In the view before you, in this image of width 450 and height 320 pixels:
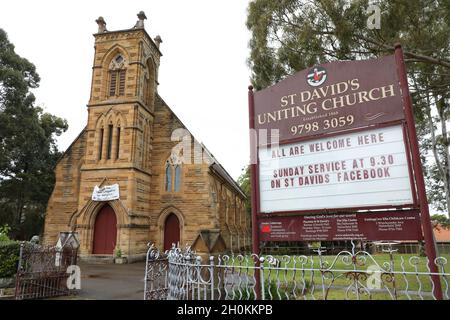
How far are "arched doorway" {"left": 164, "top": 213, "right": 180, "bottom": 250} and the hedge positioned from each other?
11922 millimetres

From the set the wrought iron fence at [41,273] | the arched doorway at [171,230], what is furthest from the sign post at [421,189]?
the arched doorway at [171,230]

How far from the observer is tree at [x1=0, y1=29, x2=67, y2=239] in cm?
2488

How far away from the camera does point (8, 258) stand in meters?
9.92

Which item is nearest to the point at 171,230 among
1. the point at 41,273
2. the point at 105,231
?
the point at 105,231

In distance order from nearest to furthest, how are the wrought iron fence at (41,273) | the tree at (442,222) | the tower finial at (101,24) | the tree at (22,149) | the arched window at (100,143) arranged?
1. the wrought iron fence at (41,273)
2. the arched window at (100,143)
3. the tower finial at (101,24)
4. the tree at (22,149)
5. the tree at (442,222)

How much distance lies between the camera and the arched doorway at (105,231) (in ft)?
Result: 65.0

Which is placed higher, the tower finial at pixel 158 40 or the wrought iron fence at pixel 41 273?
the tower finial at pixel 158 40

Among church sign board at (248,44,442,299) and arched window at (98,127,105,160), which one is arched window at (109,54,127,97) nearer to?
arched window at (98,127,105,160)

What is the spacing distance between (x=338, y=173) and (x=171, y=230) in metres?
17.5

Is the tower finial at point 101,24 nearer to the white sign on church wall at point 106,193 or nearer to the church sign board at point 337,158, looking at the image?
the white sign on church wall at point 106,193

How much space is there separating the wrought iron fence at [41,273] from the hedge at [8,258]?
654 mm

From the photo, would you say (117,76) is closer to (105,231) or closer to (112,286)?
(105,231)

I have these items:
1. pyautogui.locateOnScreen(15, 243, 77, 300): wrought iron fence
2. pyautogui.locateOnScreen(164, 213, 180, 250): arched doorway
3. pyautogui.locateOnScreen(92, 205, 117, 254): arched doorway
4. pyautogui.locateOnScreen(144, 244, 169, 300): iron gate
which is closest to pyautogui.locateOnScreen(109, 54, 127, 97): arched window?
pyautogui.locateOnScreen(92, 205, 117, 254): arched doorway
